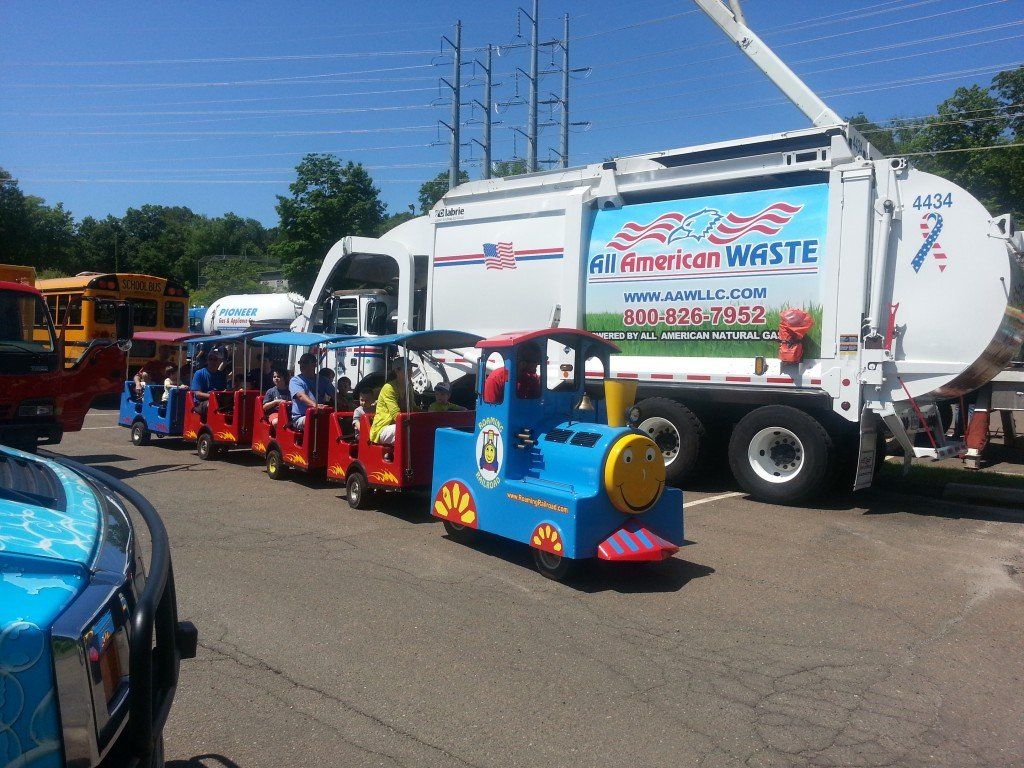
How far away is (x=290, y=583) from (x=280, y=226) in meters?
30.5

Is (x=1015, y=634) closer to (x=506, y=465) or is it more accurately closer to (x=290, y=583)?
(x=506, y=465)

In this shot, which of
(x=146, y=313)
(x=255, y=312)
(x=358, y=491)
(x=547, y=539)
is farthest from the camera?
(x=255, y=312)

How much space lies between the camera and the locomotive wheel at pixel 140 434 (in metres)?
13.6

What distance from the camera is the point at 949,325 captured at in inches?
338

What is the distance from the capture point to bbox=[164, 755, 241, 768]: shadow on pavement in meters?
3.52

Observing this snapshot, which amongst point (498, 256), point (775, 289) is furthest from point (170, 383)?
point (775, 289)

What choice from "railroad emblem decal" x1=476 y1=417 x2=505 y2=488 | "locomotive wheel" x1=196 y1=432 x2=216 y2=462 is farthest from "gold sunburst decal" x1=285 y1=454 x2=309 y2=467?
"railroad emblem decal" x1=476 y1=417 x2=505 y2=488

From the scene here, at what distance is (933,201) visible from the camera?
8711 millimetres

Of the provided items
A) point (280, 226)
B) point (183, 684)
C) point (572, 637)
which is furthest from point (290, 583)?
point (280, 226)

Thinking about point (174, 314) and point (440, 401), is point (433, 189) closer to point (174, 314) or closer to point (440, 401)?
point (174, 314)

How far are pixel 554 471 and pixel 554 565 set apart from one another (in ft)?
2.51

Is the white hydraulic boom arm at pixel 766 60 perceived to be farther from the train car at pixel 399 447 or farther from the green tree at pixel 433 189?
the green tree at pixel 433 189

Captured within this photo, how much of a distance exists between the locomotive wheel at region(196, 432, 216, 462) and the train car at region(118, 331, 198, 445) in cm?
105

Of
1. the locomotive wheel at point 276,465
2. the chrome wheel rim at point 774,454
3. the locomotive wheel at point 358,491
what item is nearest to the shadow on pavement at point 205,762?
the locomotive wheel at point 358,491
